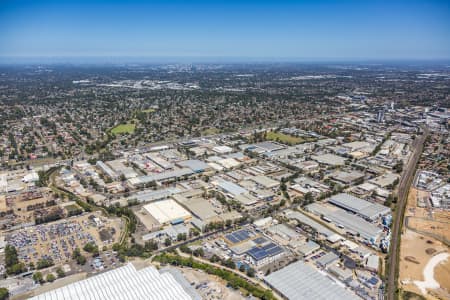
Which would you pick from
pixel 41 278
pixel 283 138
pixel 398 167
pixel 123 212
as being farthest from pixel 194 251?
pixel 283 138

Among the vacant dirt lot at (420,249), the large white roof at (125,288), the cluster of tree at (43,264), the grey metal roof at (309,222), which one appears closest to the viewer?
the large white roof at (125,288)

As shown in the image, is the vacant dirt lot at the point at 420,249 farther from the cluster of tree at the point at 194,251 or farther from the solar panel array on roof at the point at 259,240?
the cluster of tree at the point at 194,251

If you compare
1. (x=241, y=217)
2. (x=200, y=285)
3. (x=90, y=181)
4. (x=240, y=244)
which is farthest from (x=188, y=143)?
(x=200, y=285)

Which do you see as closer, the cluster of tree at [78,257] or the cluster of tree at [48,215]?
the cluster of tree at [78,257]

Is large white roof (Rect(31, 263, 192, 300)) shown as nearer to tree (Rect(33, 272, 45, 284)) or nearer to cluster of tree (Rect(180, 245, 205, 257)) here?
tree (Rect(33, 272, 45, 284))

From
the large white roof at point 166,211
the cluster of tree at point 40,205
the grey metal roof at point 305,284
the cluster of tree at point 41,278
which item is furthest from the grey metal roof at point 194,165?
the cluster of tree at point 41,278

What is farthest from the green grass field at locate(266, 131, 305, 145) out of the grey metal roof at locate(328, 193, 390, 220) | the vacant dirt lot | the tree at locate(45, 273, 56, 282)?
the tree at locate(45, 273, 56, 282)

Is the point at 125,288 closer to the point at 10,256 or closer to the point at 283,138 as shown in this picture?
the point at 10,256
